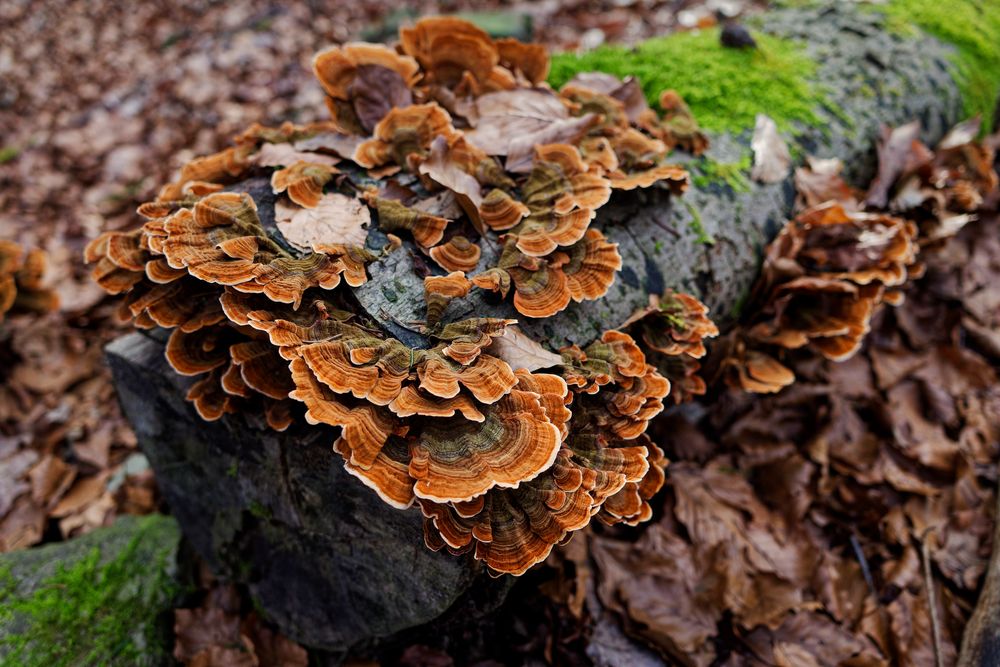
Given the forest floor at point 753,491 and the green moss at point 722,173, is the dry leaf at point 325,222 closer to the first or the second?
the green moss at point 722,173

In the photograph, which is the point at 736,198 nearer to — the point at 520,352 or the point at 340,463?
the point at 520,352

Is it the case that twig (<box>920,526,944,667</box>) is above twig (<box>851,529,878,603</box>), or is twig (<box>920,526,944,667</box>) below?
above

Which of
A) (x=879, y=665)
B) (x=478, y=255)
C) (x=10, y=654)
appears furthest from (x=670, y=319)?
(x=10, y=654)

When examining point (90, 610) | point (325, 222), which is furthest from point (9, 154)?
point (325, 222)

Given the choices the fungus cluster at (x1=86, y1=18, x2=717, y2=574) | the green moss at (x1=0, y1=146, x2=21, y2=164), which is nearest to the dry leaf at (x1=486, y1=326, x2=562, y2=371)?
the fungus cluster at (x1=86, y1=18, x2=717, y2=574)

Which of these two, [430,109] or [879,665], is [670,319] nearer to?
[430,109]

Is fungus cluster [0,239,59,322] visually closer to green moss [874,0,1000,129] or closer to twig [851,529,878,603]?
twig [851,529,878,603]
